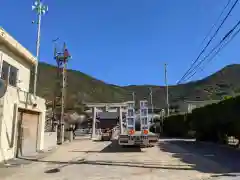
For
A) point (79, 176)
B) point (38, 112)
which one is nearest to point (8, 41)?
point (38, 112)

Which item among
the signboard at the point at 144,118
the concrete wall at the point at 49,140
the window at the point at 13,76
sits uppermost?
the window at the point at 13,76

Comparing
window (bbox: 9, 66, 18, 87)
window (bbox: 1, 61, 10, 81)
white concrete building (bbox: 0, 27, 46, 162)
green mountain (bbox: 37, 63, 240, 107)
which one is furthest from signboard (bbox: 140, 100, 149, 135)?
green mountain (bbox: 37, 63, 240, 107)

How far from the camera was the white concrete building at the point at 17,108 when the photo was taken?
12.9m

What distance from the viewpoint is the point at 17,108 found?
45.9 feet

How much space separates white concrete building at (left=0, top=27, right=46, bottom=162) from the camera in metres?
12.9

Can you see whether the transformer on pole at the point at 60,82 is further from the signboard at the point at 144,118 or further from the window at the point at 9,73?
the window at the point at 9,73

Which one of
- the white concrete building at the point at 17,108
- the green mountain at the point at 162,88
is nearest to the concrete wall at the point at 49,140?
the white concrete building at the point at 17,108

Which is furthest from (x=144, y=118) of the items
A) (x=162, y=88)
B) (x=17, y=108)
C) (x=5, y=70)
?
(x=162, y=88)

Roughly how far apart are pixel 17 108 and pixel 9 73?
5.83 ft

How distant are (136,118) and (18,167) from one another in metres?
10.4

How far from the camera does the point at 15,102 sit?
1382 centimetres

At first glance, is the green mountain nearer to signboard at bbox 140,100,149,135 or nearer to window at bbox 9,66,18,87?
signboard at bbox 140,100,149,135

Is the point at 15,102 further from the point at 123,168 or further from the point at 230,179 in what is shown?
the point at 230,179

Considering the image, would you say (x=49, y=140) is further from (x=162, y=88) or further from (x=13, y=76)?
(x=162, y=88)
